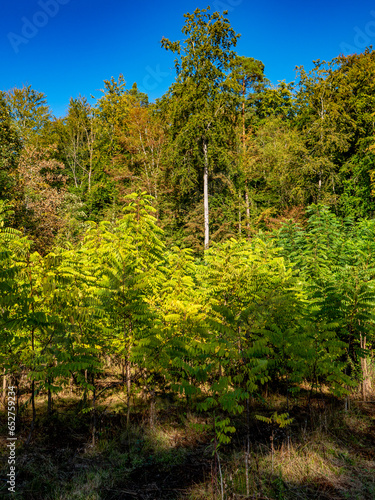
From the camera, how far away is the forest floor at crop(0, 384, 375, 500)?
13.3 feet

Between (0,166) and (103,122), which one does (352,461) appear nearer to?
(0,166)

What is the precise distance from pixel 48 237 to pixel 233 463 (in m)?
18.0

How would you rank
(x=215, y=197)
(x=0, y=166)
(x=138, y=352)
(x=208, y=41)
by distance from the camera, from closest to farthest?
(x=138, y=352), (x=0, y=166), (x=208, y=41), (x=215, y=197)

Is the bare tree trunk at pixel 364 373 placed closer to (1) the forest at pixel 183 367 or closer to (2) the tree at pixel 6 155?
(1) the forest at pixel 183 367

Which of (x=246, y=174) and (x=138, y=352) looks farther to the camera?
(x=246, y=174)

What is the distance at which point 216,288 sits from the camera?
5.88 metres

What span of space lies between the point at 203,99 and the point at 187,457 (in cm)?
1962

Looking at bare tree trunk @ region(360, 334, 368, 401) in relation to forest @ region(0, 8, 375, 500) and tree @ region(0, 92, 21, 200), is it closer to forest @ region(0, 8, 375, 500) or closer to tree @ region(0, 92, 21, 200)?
forest @ region(0, 8, 375, 500)

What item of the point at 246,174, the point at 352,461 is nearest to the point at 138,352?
the point at 352,461

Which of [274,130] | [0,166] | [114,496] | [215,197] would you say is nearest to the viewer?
[114,496]

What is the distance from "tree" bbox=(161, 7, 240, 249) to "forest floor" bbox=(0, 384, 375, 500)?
13.5 m

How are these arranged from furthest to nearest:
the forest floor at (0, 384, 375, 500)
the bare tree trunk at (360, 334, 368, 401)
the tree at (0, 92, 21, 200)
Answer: the tree at (0, 92, 21, 200)
the bare tree trunk at (360, 334, 368, 401)
the forest floor at (0, 384, 375, 500)

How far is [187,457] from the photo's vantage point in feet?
16.5

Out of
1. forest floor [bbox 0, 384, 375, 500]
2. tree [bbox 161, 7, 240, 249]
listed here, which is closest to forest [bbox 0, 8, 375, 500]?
forest floor [bbox 0, 384, 375, 500]
